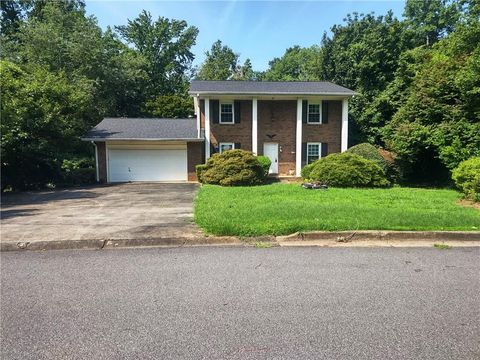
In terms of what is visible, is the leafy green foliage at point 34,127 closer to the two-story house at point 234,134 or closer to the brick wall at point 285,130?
the two-story house at point 234,134

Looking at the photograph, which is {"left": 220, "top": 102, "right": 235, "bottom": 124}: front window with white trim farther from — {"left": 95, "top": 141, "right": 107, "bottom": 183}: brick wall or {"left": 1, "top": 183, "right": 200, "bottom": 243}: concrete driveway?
{"left": 1, "top": 183, "right": 200, "bottom": 243}: concrete driveway

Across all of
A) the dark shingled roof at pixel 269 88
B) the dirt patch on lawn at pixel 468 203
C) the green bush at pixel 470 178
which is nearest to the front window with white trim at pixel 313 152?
the dark shingled roof at pixel 269 88

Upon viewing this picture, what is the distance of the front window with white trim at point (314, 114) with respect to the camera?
22828 millimetres

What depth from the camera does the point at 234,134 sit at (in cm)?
2245

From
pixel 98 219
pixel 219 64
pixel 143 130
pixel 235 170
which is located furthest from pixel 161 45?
pixel 98 219

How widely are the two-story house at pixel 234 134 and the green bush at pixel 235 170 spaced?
3.33 m

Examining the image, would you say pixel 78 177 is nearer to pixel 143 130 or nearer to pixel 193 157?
pixel 143 130

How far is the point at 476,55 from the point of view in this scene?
50.6 ft

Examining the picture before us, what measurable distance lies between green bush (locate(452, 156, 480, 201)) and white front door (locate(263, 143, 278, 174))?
11.0 meters

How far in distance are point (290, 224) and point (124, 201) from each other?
7592mm

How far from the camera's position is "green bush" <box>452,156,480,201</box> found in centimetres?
1172

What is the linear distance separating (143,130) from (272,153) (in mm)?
8193

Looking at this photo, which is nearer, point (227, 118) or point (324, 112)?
point (227, 118)

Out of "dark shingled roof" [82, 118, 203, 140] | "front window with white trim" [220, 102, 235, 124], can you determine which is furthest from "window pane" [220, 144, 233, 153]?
"dark shingled roof" [82, 118, 203, 140]
